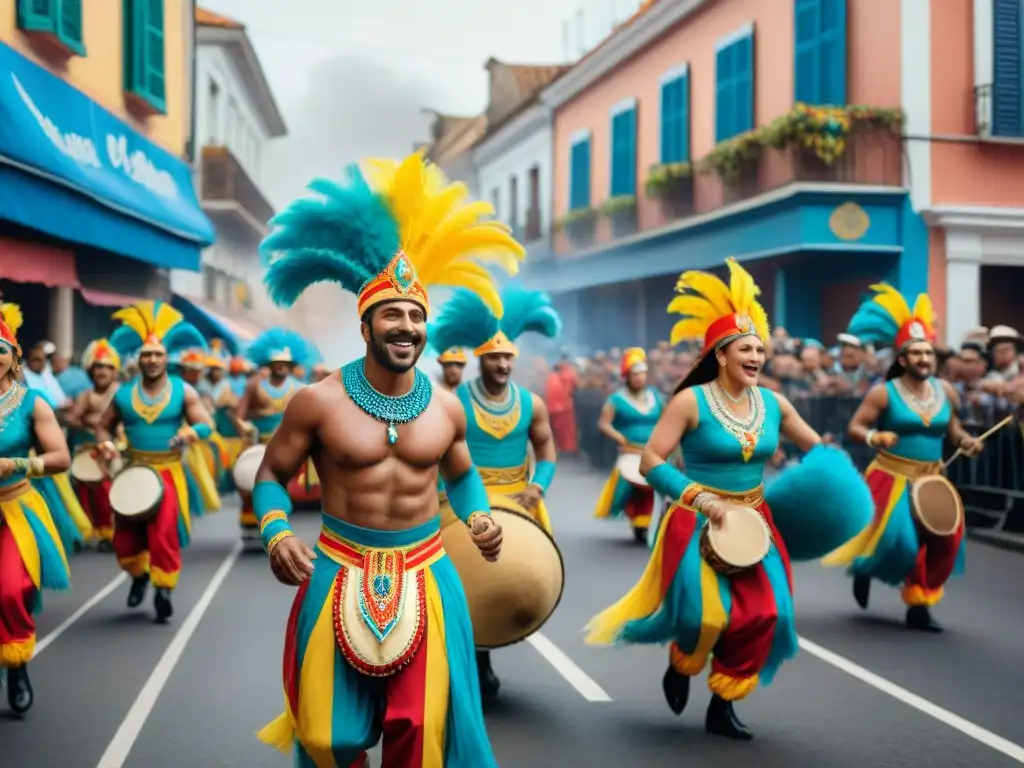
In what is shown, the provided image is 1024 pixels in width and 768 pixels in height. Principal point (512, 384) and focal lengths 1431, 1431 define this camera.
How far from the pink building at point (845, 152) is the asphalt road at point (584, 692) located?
1112 cm

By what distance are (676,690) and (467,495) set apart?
217 cm

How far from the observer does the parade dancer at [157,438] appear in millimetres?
10039

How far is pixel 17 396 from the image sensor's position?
7414 millimetres

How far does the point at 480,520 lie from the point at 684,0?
23.6 meters

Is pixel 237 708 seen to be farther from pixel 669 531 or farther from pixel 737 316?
pixel 737 316

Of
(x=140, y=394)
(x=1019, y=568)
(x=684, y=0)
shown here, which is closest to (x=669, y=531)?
(x=140, y=394)

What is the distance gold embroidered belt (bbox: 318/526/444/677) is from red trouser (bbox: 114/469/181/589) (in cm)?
535

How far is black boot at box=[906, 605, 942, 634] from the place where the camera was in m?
9.50

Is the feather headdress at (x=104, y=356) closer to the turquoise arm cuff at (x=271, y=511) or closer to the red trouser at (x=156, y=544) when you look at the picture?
the red trouser at (x=156, y=544)

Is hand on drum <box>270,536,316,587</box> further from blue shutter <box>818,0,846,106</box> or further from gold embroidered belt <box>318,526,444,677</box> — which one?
blue shutter <box>818,0,846,106</box>

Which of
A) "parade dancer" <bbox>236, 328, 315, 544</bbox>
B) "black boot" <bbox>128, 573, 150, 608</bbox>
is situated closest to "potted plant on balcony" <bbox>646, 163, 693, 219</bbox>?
"parade dancer" <bbox>236, 328, 315, 544</bbox>

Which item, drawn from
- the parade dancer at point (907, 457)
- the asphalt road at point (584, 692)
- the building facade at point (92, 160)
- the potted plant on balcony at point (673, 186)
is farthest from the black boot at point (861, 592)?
the potted plant on balcony at point (673, 186)

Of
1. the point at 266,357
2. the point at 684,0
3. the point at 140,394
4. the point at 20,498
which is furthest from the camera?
the point at 684,0

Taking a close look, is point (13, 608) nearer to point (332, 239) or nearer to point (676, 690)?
point (332, 239)
